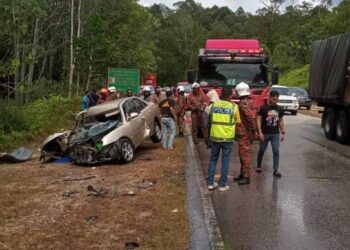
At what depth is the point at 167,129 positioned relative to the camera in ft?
51.5

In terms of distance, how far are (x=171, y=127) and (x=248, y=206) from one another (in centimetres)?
704

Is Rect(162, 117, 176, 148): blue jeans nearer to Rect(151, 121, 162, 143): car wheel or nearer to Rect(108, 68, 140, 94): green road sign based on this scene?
Rect(151, 121, 162, 143): car wheel

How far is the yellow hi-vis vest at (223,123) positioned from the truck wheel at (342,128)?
302 inches

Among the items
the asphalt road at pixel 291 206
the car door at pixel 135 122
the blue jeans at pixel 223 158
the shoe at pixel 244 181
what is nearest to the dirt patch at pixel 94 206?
the blue jeans at pixel 223 158

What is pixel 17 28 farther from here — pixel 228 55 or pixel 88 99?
pixel 228 55

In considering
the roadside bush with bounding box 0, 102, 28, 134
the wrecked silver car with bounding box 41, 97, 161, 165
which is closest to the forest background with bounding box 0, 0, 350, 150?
the roadside bush with bounding box 0, 102, 28, 134

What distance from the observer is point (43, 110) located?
2208 cm

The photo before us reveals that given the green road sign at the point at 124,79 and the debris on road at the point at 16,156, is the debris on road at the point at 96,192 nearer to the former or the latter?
the debris on road at the point at 16,156

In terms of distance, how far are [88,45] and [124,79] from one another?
2782 mm

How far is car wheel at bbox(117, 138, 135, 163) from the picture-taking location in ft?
42.4

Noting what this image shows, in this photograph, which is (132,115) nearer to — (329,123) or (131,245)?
(329,123)

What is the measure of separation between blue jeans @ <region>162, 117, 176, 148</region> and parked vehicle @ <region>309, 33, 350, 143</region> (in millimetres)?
4908

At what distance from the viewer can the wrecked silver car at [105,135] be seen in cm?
1282

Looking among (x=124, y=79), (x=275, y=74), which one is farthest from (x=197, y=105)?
(x=124, y=79)
